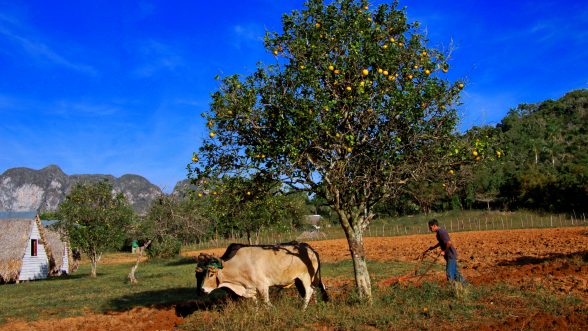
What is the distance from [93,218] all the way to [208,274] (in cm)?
2318

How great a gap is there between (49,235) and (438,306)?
124 feet

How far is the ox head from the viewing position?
42.5ft

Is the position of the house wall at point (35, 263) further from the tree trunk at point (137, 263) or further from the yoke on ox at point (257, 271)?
the yoke on ox at point (257, 271)

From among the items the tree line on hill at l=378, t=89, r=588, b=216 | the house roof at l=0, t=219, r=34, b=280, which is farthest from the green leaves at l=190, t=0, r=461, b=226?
the house roof at l=0, t=219, r=34, b=280

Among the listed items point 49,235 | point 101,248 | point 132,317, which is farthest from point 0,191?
point 132,317

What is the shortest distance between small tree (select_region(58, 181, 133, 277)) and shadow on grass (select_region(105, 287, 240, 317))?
44.5ft

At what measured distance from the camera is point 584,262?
17344mm

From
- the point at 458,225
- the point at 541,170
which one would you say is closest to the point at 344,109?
the point at 458,225

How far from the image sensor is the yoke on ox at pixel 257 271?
13102mm

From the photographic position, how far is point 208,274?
13.0 meters

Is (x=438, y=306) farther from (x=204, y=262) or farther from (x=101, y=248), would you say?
(x=101, y=248)

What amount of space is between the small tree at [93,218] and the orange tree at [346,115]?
2356 cm

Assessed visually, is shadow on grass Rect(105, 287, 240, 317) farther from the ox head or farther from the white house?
the white house

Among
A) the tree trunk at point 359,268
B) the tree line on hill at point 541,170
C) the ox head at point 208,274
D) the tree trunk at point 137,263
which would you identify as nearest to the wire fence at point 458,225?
the tree line on hill at point 541,170
